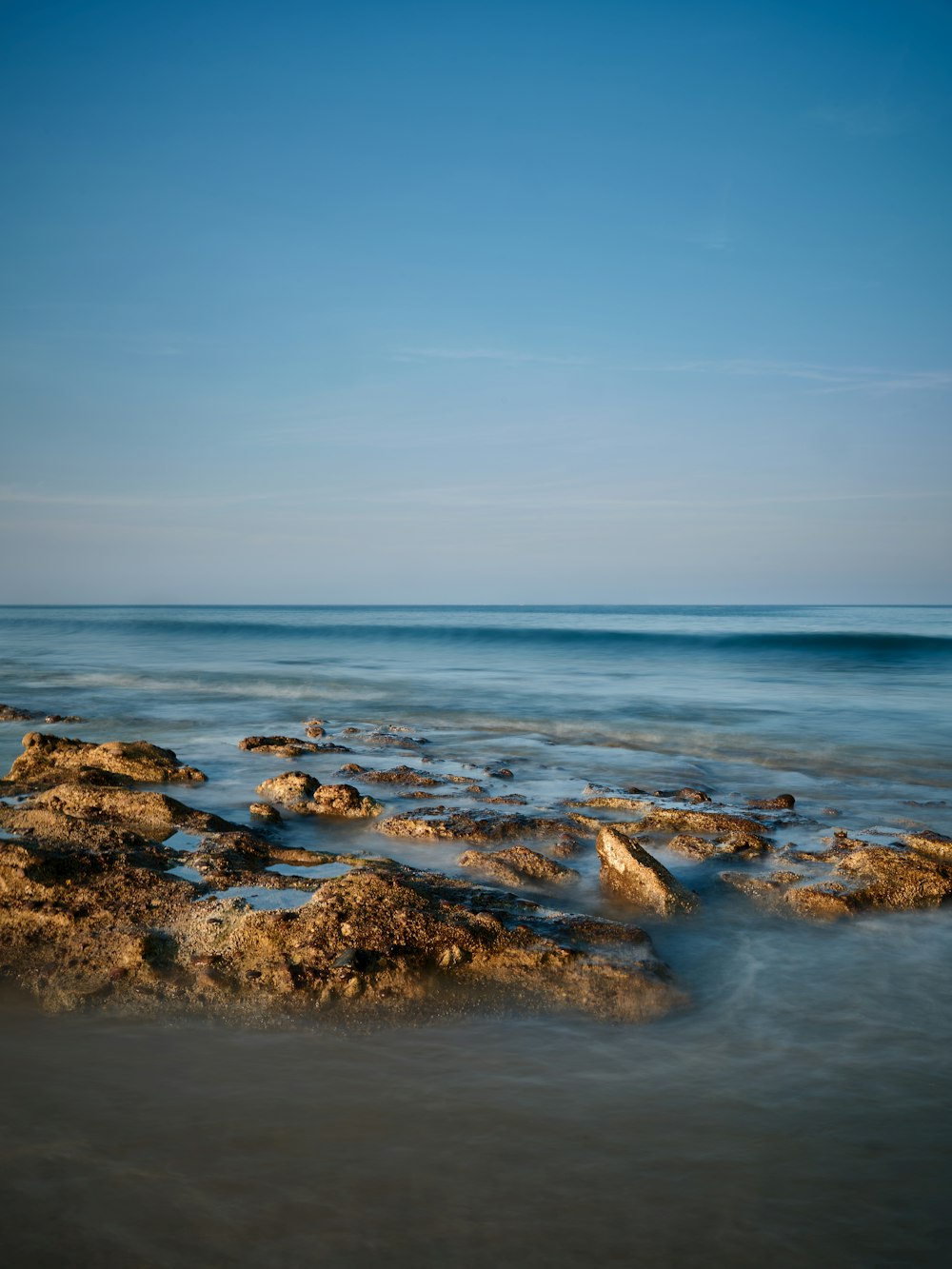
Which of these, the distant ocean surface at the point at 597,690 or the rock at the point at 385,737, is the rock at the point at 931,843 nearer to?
the distant ocean surface at the point at 597,690

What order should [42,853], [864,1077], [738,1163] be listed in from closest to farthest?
[738,1163] → [864,1077] → [42,853]

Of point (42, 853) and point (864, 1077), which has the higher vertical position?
point (42, 853)

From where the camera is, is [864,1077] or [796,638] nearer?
[864,1077]

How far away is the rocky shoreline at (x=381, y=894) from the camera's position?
9.38 ft

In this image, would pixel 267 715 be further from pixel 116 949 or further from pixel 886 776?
pixel 116 949

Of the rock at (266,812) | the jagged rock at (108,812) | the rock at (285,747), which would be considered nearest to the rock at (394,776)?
the rock at (285,747)

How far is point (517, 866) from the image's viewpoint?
4375mm

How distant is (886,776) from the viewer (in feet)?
26.4

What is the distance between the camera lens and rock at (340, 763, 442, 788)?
22.1ft

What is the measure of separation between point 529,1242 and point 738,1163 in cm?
61

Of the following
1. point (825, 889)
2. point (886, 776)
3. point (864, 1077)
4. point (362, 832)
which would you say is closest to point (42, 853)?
point (362, 832)

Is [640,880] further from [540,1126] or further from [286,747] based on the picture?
[286,747]

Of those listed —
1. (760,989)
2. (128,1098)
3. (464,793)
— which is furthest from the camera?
(464,793)

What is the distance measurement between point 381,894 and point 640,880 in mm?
1457
